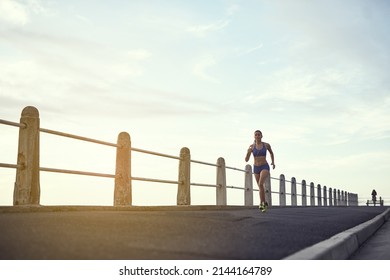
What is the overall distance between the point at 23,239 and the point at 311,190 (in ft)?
99.8

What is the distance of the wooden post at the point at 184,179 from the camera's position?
1416 cm

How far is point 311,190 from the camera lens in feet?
110

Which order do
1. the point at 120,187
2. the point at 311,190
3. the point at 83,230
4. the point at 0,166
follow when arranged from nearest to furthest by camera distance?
the point at 83,230
the point at 0,166
the point at 120,187
the point at 311,190

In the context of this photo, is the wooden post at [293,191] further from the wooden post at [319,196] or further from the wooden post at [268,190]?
the wooden post at [319,196]

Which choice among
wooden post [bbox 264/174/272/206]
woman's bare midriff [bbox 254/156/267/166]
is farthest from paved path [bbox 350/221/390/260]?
wooden post [bbox 264/174/272/206]

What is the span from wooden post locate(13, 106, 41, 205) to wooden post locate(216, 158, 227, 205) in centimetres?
828

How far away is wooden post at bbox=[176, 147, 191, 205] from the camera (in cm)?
1416

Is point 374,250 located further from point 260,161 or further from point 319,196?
point 319,196

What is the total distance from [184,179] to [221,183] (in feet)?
8.60

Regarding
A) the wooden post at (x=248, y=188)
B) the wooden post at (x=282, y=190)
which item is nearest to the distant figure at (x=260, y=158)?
the wooden post at (x=248, y=188)

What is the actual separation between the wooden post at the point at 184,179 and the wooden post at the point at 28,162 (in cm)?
570

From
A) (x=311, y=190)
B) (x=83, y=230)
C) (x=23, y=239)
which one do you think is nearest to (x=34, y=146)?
(x=83, y=230)

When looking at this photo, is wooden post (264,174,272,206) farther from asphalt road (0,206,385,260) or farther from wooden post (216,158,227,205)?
asphalt road (0,206,385,260)
